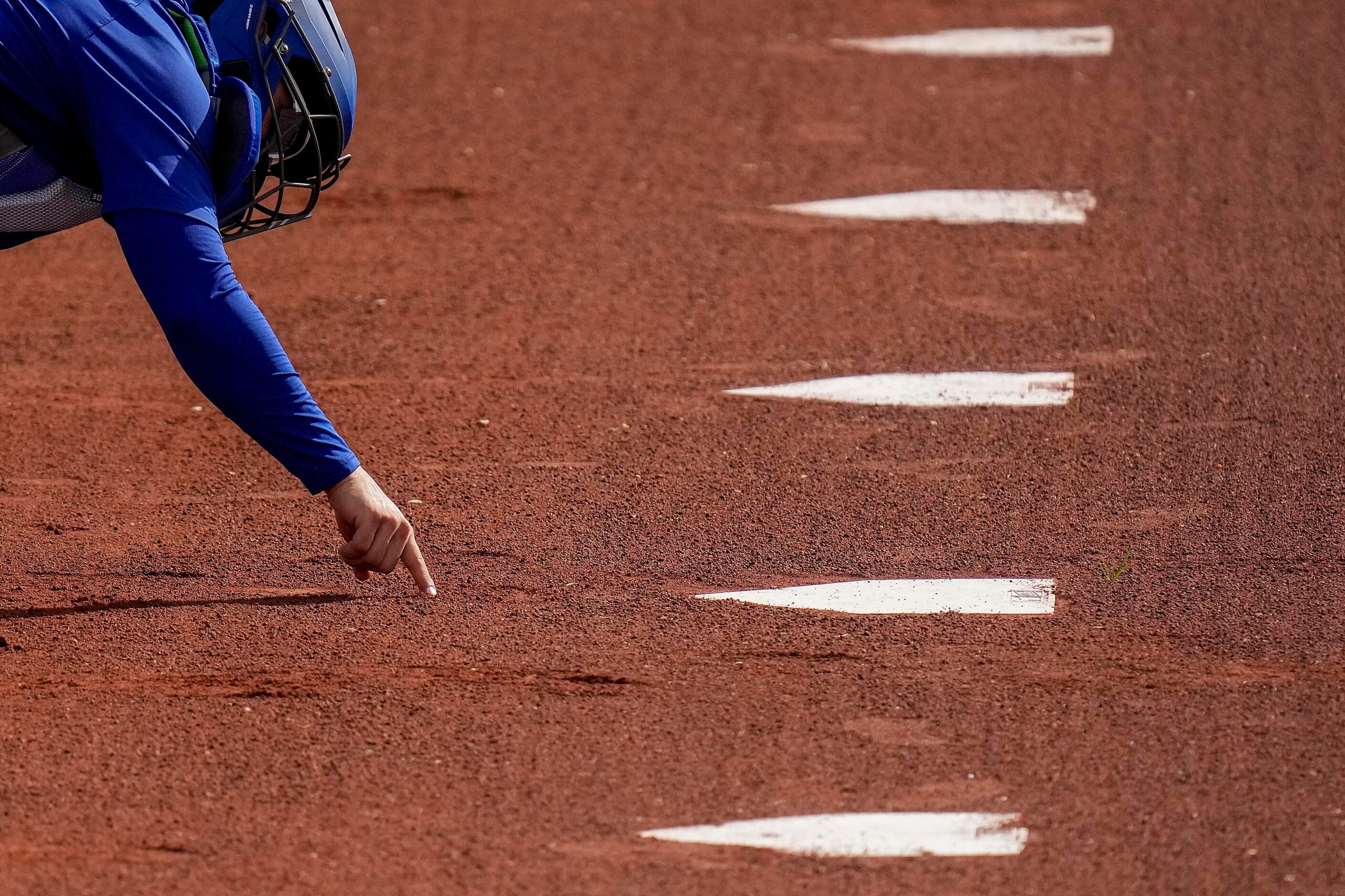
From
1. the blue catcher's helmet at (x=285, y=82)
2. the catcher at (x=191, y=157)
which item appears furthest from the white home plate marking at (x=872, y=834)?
the blue catcher's helmet at (x=285, y=82)

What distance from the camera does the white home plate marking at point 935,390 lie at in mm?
5477

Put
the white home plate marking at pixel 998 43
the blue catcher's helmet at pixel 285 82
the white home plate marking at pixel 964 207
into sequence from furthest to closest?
the white home plate marking at pixel 998 43 < the white home plate marking at pixel 964 207 < the blue catcher's helmet at pixel 285 82

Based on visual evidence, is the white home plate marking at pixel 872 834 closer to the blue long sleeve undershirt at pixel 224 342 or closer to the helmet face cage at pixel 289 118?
the blue long sleeve undershirt at pixel 224 342

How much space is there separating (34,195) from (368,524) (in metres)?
1.12

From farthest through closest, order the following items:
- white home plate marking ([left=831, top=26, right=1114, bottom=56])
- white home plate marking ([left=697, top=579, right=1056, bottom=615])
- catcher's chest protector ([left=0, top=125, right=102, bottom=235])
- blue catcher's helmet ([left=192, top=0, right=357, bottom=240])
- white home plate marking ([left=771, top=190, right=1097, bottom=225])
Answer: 1. white home plate marking ([left=831, top=26, right=1114, bottom=56])
2. white home plate marking ([left=771, top=190, right=1097, bottom=225])
3. white home plate marking ([left=697, top=579, right=1056, bottom=615])
4. blue catcher's helmet ([left=192, top=0, right=357, bottom=240])
5. catcher's chest protector ([left=0, top=125, right=102, bottom=235])

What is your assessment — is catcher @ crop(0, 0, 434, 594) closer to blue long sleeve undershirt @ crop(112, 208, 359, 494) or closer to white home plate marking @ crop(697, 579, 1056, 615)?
blue long sleeve undershirt @ crop(112, 208, 359, 494)

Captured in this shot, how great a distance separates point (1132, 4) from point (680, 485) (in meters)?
5.86

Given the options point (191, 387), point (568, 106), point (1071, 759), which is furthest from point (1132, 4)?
point (1071, 759)

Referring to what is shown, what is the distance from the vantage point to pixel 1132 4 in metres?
9.22

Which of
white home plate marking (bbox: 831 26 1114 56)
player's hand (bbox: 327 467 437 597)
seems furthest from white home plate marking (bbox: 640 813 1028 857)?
white home plate marking (bbox: 831 26 1114 56)

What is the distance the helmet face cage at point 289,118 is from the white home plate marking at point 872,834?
1.79m

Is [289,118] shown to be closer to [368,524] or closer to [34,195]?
[34,195]

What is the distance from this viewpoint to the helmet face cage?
362 cm

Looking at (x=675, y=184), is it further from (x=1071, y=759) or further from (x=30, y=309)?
(x=1071, y=759)
